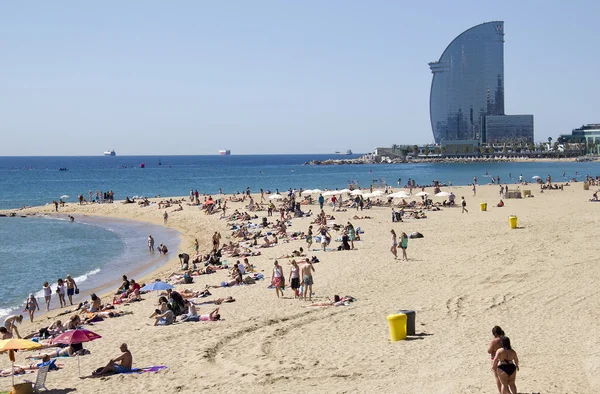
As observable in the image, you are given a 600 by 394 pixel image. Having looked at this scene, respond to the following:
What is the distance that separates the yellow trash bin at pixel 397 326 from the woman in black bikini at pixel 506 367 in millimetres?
3267

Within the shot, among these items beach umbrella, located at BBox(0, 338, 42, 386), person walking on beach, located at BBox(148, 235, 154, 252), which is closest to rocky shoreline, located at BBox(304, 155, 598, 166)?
person walking on beach, located at BBox(148, 235, 154, 252)

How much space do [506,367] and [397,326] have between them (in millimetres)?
3424

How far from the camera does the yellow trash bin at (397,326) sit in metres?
11.4

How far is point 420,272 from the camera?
1833 cm

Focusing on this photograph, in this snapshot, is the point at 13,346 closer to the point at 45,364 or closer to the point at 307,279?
the point at 45,364

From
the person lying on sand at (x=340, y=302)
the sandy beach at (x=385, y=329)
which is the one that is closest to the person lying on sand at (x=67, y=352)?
the sandy beach at (x=385, y=329)

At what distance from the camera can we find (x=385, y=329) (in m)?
12.3

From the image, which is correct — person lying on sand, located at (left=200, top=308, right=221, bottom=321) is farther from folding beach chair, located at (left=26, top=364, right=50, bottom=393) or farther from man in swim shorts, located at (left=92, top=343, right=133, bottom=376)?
folding beach chair, located at (left=26, top=364, right=50, bottom=393)

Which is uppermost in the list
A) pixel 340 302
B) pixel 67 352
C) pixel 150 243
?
pixel 340 302

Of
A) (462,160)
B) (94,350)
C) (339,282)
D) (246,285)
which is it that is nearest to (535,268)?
(339,282)

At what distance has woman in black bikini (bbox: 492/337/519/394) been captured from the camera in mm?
8070

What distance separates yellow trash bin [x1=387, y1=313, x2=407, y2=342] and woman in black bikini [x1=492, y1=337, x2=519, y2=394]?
3267mm

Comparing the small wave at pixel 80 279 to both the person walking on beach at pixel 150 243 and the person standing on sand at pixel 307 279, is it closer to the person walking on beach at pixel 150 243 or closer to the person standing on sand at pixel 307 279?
the person walking on beach at pixel 150 243

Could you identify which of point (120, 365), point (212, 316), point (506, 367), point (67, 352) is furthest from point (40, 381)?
point (506, 367)
